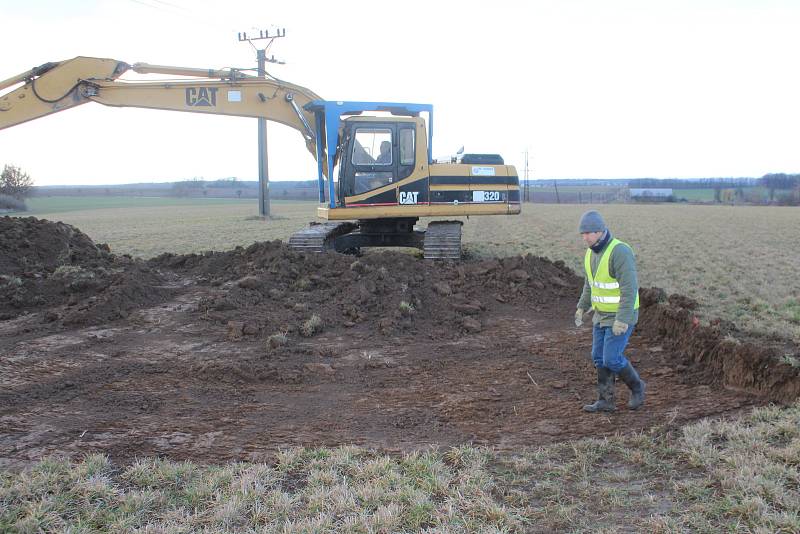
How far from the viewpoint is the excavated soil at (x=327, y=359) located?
537 centimetres

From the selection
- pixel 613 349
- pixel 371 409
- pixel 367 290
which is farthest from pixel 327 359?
pixel 613 349

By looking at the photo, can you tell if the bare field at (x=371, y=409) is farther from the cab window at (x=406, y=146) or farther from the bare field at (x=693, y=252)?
the cab window at (x=406, y=146)

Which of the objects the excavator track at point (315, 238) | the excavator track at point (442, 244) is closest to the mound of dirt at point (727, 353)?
the excavator track at point (442, 244)

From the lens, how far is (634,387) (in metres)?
5.70

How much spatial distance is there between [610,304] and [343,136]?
7.91m

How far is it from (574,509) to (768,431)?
199 centimetres

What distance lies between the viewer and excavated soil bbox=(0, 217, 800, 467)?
5.37m

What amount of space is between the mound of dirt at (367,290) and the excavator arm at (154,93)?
2.83 meters

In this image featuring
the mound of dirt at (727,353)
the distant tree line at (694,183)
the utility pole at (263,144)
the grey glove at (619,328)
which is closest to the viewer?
the grey glove at (619,328)

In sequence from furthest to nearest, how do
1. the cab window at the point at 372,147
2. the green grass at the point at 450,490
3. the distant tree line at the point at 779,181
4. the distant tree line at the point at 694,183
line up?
the distant tree line at the point at 694,183 < the distant tree line at the point at 779,181 < the cab window at the point at 372,147 < the green grass at the point at 450,490

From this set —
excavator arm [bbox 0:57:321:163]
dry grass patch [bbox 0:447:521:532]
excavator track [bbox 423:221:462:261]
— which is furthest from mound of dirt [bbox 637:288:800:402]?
excavator arm [bbox 0:57:321:163]

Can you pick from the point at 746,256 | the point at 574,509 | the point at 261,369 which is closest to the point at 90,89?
the point at 261,369

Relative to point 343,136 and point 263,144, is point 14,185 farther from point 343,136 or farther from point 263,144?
point 343,136

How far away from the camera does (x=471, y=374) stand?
686 cm
